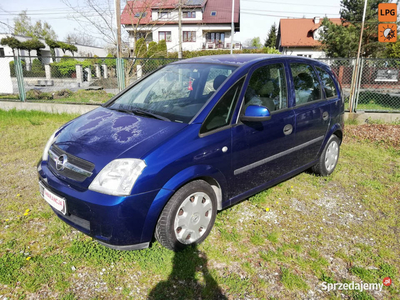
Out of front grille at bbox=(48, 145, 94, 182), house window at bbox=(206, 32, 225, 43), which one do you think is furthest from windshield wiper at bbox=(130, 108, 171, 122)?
house window at bbox=(206, 32, 225, 43)

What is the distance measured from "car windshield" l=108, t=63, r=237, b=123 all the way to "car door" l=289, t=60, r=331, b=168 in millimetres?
1070

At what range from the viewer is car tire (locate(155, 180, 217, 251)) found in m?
2.61

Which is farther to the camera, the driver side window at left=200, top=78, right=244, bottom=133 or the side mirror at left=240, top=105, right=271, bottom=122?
the side mirror at left=240, top=105, right=271, bottom=122

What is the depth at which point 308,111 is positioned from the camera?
155 inches

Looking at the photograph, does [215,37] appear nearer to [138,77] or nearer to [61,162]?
[138,77]

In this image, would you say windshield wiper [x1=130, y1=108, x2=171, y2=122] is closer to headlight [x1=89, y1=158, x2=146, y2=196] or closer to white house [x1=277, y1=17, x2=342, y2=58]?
headlight [x1=89, y1=158, x2=146, y2=196]

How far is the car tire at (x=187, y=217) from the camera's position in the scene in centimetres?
261

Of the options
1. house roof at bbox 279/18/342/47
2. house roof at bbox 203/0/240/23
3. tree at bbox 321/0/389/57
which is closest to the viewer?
tree at bbox 321/0/389/57

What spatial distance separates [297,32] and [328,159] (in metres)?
44.7

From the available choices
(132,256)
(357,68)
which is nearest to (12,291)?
(132,256)

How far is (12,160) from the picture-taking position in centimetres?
531

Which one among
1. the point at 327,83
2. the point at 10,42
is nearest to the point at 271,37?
the point at 10,42

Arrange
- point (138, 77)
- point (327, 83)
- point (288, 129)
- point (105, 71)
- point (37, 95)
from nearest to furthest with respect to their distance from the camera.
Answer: point (288, 129) → point (327, 83) → point (138, 77) → point (105, 71) → point (37, 95)

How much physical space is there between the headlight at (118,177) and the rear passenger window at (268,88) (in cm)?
139
